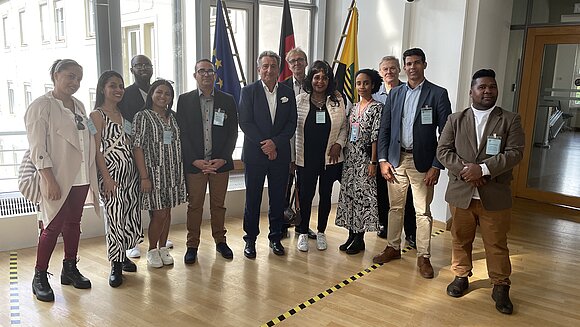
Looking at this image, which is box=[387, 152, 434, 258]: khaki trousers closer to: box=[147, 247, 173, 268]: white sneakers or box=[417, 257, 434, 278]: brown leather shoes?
box=[417, 257, 434, 278]: brown leather shoes

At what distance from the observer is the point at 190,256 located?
382cm

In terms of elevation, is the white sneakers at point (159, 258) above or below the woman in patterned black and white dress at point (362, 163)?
below

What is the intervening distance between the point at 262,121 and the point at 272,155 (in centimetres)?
28

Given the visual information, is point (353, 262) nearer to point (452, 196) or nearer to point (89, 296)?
point (452, 196)

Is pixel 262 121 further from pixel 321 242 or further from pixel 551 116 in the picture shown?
pixel 551 116

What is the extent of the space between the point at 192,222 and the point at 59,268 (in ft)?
3.53

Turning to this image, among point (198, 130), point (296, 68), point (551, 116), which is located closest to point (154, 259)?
point (198, 130)

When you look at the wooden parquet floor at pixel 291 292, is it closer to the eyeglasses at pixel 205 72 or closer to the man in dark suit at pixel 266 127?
the man in dark suit at pixel 266 127

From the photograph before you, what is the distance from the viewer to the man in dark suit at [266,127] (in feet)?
12.1

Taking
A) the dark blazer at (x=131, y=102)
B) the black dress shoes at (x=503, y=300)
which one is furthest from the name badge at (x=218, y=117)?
the black dress shoes at (x=503, y=300)

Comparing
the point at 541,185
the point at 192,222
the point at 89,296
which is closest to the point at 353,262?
the point at 192,222

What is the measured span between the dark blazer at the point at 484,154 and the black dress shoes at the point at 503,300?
22.2 inches

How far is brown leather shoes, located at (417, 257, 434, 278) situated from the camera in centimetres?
364

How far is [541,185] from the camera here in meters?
6.04
